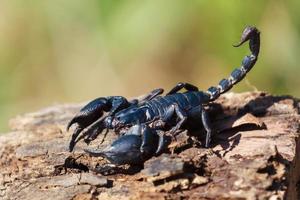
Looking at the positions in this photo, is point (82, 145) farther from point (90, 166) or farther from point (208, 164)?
point (208, 164)

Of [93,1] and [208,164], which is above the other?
[93,1]

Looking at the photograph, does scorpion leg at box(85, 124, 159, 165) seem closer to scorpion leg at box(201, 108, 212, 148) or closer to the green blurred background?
scorpion leg at box(201, 108, 212, 148)

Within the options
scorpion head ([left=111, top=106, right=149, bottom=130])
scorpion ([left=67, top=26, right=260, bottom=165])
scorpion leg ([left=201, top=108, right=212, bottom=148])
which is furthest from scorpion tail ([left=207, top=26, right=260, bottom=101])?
scorpion head ([left=111, top=106, right=149, bottom=130])

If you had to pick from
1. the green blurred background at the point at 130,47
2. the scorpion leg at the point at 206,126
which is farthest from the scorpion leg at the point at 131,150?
the green blurred background at the point at 130,47

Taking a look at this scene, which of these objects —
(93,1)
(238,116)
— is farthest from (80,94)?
(238,116)

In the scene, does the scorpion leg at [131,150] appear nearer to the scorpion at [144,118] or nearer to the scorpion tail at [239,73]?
the scorpion at [144,118]

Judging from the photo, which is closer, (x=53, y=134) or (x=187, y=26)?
(x=53, y=134)

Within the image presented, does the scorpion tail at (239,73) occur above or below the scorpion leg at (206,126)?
above

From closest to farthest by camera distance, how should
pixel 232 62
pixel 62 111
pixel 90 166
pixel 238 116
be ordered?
pixel 90 166 < pixel 238 116 < pixel 62 111 < pixel 232 62
